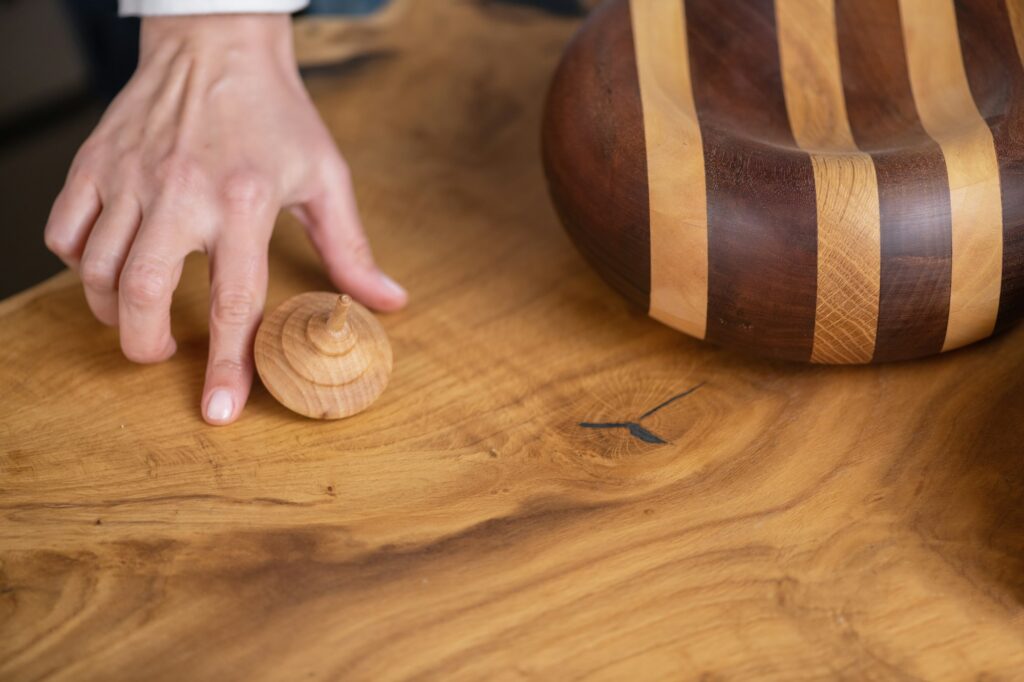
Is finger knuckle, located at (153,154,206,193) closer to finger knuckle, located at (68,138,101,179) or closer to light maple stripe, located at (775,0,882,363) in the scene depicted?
finger knuckle, located at (68,138,101,179)

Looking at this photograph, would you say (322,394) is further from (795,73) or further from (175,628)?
(795,73)

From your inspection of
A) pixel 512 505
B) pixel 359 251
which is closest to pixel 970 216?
pixel 512 505

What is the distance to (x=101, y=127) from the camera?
867 mm

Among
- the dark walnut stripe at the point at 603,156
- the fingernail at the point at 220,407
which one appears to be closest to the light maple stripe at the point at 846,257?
the dark walnut stripe at the point at 603,156

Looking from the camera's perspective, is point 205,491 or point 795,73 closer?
point 205,491

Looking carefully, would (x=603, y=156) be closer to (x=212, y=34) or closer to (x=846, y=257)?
(x=846, y=257)

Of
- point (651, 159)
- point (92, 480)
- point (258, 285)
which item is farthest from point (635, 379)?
point (92, 480)

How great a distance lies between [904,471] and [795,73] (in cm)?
36

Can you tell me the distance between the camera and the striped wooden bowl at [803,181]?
71 cm

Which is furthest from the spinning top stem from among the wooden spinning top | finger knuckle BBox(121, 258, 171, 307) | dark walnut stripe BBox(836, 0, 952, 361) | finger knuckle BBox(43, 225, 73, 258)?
dark walnut stripe BBox(836, 0, 952, 361)

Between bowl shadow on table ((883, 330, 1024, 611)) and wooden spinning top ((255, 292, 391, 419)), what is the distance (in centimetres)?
36

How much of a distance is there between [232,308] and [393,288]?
142 mm

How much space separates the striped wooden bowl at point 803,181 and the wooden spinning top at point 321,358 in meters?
0.18

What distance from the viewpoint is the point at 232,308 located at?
789 millimetres
